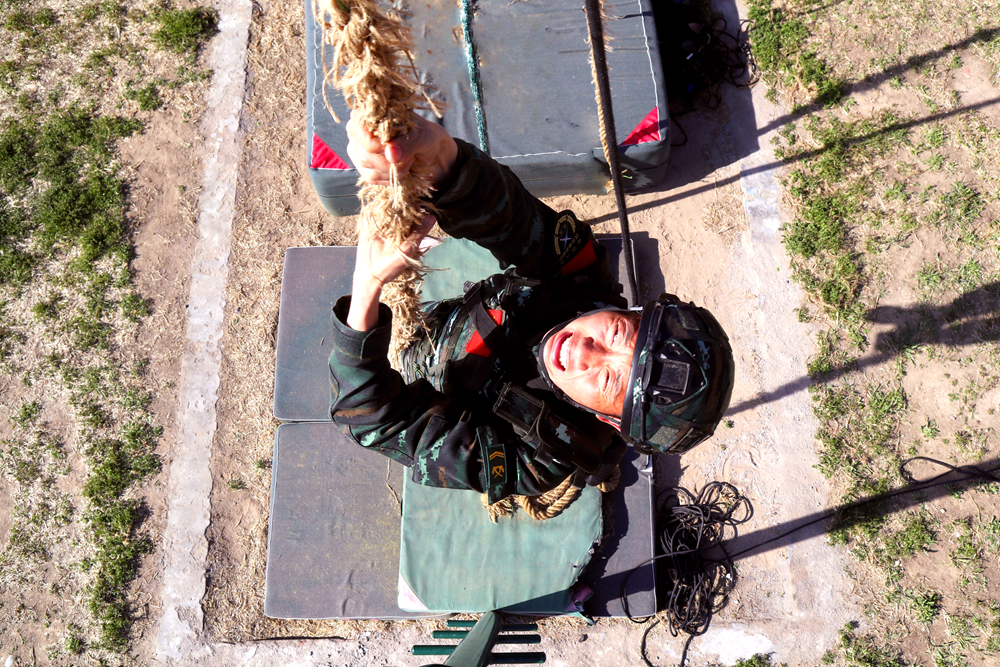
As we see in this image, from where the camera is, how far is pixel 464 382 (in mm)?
3021

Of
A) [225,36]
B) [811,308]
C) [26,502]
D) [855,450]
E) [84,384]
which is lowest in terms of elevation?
[26,502]

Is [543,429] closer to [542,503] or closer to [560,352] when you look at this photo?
[560,352]

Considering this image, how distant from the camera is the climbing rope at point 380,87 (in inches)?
70.8

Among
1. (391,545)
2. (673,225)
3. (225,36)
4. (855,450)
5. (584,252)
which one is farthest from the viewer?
(225,36)

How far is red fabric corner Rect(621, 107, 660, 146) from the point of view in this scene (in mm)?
4551

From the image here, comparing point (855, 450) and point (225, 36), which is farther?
point (225, 36)

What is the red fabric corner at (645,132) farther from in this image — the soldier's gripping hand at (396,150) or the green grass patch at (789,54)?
the soldier's gripping hand at (396,150)

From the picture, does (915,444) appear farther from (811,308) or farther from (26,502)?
(26,502)

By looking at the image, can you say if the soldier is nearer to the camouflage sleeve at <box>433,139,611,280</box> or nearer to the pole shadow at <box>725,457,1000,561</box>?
the camouflage sleeve at <box>433,139,611,280</box>

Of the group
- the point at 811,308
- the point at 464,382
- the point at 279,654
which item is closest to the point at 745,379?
the point at 811,308

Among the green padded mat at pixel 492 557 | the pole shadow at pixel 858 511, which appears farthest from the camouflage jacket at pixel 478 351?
the pole shadow at pixel 858 511

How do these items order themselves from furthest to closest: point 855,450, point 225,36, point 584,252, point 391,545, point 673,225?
1. point 225,36
2. point 673,225
3. point 855,450
4. point 391,545
5. point 584,252

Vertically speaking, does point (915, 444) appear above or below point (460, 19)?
below

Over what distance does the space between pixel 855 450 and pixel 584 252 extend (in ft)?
10.4
